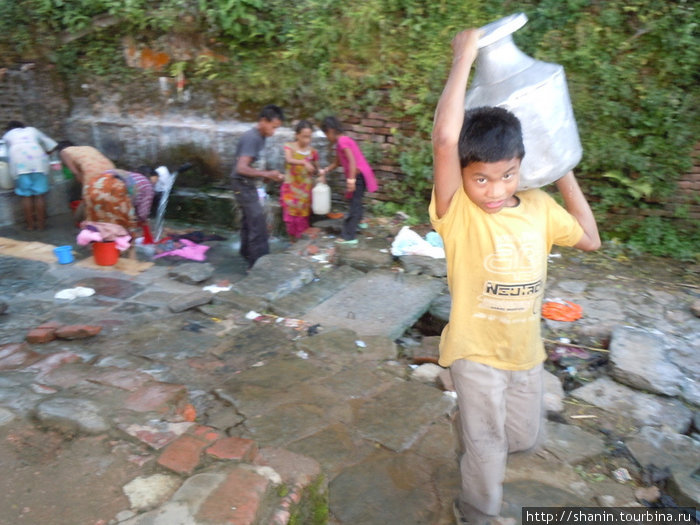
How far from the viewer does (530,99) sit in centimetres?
211

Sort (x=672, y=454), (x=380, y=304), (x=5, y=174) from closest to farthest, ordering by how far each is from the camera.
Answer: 1. (x=672, y=454)
2. (x=380, y=304)
3. (x=5, y=174)

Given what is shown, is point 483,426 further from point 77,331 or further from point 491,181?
point 77,331

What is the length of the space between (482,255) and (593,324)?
8.54 ft

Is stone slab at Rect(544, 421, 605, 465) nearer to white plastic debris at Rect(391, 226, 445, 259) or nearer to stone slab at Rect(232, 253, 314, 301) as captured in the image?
stone slab at Rect(232, 253, 314, 301)

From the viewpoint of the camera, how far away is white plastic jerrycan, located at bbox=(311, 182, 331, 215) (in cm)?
643

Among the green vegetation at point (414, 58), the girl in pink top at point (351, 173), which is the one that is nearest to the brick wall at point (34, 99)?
the green vegetation at point (414, 58)

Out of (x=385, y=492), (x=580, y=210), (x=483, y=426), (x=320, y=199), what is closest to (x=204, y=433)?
(x=385, y=492)

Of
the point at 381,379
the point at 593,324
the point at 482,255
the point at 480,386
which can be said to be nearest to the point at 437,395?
the point at 381,379

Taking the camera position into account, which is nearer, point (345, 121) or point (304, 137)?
point (304, 137)

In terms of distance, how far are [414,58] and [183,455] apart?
5.56 meters

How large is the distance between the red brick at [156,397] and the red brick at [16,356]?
926 millimetres

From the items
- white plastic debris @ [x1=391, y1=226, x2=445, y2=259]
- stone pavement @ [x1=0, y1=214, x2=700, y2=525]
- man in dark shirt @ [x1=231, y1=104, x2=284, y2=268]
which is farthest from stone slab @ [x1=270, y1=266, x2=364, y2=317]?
man in dark shirt @ [x1=231, y1=104, x2=284, y2=268]

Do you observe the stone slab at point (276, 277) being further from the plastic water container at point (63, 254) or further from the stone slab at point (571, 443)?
the stone slab at point (571, 443)

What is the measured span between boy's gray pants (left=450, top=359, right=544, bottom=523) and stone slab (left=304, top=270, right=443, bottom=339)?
6.01 feet
